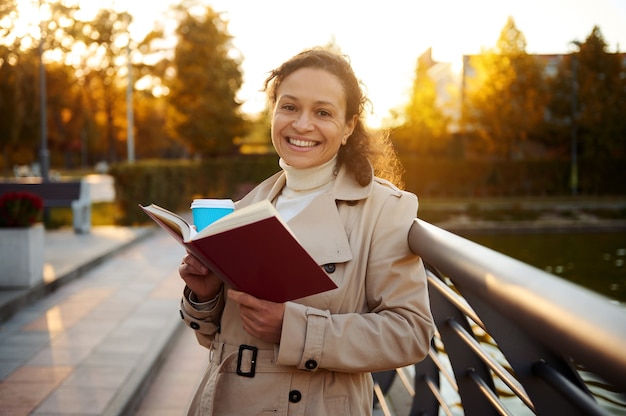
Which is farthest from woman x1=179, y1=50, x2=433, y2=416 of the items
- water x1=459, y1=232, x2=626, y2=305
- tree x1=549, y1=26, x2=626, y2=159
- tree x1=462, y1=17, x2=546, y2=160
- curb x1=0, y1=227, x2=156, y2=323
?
tree x1=549, y1=26, x2=626, y2=159

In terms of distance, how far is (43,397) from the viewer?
4.07 metres

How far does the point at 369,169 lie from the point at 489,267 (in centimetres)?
77

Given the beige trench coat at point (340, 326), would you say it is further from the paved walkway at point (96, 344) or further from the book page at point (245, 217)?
the paved walkway at point (96, 344)

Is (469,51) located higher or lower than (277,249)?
higher

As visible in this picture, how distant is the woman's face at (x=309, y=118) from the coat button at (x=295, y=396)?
67cm

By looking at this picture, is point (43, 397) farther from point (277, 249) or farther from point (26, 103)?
point (26, 103)

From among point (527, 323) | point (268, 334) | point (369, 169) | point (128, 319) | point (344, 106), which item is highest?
point (344, 106)

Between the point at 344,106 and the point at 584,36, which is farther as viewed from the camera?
the point at 584,36

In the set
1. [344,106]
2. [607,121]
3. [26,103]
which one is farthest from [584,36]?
[344,106]

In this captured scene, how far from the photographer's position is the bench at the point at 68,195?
12.8 meters

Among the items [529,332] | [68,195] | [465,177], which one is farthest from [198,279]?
[465,177]

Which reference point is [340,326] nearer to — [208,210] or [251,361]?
[251,361]

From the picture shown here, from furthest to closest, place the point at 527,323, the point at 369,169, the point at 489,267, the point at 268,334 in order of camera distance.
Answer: the point at 369,169 → the point at 268,334 → the point at 489,267 → the point at 527,323

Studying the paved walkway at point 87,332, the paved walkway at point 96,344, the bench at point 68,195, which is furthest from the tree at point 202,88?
the paved walkway at point 96,344
